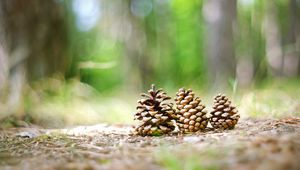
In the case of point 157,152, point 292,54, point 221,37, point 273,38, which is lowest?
point 157,152

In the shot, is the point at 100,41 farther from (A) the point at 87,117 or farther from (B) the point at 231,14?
(A) the point at 87,117

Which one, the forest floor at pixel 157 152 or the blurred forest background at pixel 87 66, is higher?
the blurred forest background at pixel 87 66

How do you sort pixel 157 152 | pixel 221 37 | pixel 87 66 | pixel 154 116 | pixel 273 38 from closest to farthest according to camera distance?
pixel 157 152 < pixel 154 116 < pixel 87 66 < pixel 221 37 < pixel 273 38

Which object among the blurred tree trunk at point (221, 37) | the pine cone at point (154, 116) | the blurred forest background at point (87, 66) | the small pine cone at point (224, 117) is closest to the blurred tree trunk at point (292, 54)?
the blurred forest background at point (87, 66)

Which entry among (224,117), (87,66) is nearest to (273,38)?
(87,66)

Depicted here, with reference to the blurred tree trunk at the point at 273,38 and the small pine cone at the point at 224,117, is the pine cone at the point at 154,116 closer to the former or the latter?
the small pine cone at the point at 224,117

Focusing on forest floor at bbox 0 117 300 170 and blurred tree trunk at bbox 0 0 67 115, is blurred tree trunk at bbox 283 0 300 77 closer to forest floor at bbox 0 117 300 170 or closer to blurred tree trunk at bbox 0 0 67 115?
blurred tree trunk at bbox 0 0 67 115

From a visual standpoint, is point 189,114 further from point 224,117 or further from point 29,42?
point 29,42
